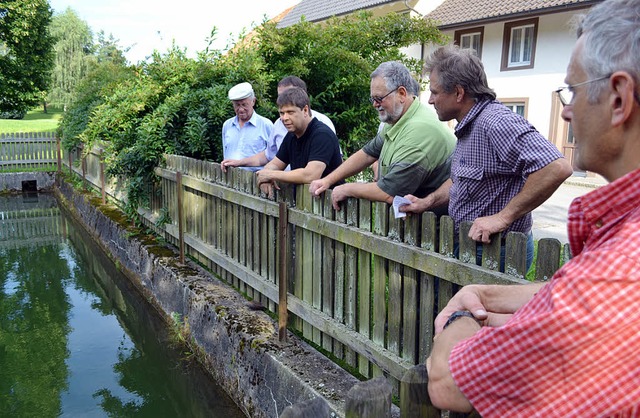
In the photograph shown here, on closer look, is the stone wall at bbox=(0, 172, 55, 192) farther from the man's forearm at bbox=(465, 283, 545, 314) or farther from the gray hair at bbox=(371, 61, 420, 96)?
the man's forearm at bbox=(465, 283, 545, 314)

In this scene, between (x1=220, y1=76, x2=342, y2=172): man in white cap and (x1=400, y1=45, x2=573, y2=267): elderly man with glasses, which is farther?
(x1=220, y1=76, x2=342, y2=172): man in white cap

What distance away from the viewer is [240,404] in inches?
173

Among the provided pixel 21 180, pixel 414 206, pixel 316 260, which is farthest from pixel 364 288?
pixel 21 180

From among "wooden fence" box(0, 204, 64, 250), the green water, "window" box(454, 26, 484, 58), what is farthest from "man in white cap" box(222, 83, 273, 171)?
"window" box(454, 26, 484, 58)

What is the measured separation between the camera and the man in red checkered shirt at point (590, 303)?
3.00ft

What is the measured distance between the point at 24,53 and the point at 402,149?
1077 inches

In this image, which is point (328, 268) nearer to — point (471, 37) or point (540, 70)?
point (540, 70)

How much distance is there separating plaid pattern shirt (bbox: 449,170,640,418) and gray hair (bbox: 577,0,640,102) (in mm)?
206

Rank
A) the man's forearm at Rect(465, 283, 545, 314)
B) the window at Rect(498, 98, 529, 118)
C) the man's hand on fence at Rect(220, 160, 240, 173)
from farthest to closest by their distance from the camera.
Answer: the window at Rect(498, 98, 529, 118) < the man's hand on fence at Rect(220, 160, 240, 173) < the man's forearm at Rect(465, 283, 545, 314)

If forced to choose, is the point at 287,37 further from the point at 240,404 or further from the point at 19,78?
the point at 19,78

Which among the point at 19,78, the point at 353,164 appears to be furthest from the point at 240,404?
the point at 19,78

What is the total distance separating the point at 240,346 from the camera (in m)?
4.38

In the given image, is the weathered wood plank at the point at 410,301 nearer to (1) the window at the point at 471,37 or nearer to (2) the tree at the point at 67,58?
(1) the window at the point at 471,37

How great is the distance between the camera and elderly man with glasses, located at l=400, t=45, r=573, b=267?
2.54 meters
